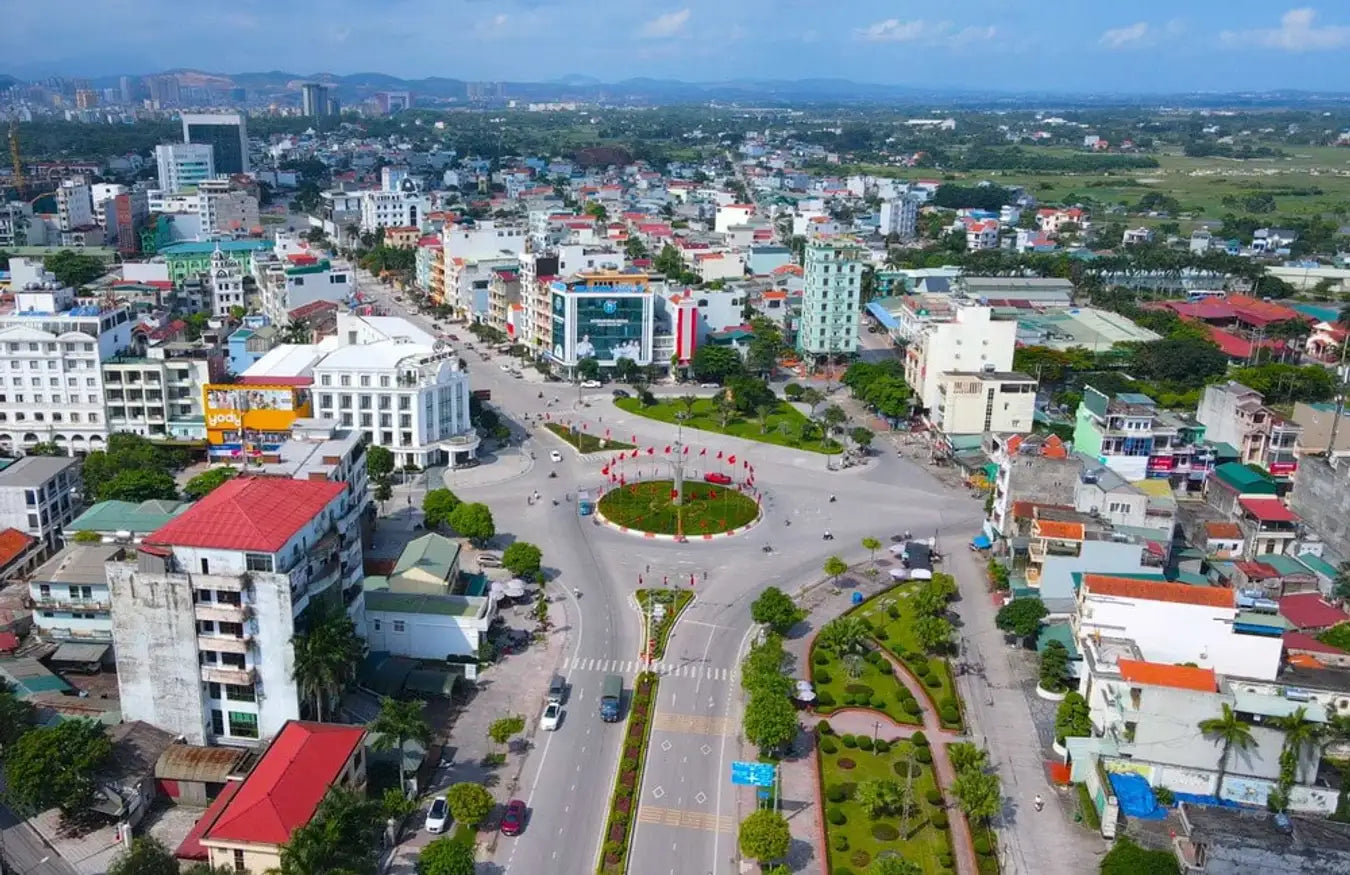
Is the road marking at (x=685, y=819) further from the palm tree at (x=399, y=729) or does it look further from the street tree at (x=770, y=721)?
the palm tree at (x=399, y=729)

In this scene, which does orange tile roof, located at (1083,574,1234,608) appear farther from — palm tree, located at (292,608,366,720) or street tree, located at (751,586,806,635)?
palm tree, located at (292,608,366,720)

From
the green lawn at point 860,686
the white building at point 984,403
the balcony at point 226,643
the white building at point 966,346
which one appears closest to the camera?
the balcony at point 226,643

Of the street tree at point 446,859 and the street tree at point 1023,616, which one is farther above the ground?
the street tree at point 1023,616

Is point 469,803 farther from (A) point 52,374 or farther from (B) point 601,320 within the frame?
(B) point 601,320

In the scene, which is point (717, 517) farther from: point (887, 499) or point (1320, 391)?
point (1320, 391)

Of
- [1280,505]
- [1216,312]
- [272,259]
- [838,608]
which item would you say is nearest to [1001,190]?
[1216,312]

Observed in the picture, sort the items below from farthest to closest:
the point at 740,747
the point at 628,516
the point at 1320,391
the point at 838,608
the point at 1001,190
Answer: the point at 1001,190
the point at 1320,391
the point at 628,516
the point at 838,608
the point at 740,747

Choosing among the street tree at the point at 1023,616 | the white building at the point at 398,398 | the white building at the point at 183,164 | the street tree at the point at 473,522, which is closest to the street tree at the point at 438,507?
the street tree at the point at 473,522
